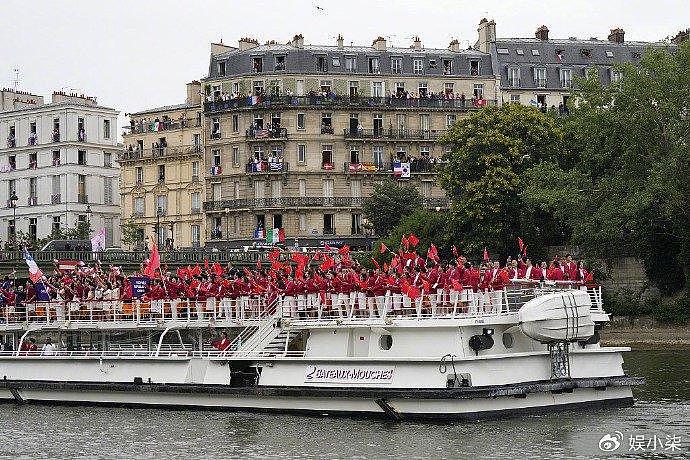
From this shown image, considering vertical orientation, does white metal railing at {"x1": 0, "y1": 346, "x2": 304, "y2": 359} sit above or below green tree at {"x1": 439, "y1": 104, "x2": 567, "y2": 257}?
below

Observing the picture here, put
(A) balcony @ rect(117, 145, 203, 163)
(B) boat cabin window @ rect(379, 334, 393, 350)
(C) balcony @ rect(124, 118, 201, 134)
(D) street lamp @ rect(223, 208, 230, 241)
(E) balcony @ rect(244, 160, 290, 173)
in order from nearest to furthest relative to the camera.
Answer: (B) boat cabin window @ rect(379, 334, 393, 350), (E) balcony @ rect(244, 160, 290, 173), (D) street lamp @ rect(223, 208, 230, 241), (A) balcony @ rect(117, 145, 203, 163), (C) balcony @ rect(124, 118, 201, 134)

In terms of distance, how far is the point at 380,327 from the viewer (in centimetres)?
3906

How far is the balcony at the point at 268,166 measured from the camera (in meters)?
100

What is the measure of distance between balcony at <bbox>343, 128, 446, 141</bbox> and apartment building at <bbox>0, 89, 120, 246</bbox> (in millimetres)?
22464

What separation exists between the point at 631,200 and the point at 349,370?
34.1 m

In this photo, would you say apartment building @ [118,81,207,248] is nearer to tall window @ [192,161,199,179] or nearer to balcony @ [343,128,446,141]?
tall window @ [192,161,199,179]

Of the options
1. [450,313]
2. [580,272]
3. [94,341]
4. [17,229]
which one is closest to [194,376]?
[94,341]

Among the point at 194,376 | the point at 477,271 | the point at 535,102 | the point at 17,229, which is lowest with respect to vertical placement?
the point at 194,376

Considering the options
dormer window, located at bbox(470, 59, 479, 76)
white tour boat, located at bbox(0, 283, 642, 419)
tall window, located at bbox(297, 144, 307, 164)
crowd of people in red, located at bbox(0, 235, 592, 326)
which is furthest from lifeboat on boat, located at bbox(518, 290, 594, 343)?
dormer window, located at bbox(470, 59, 479, 76)

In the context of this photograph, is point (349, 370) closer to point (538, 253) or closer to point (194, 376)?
point (194, 376)

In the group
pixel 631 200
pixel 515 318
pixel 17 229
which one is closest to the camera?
pixel 515 318

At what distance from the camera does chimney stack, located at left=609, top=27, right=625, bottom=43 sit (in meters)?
109

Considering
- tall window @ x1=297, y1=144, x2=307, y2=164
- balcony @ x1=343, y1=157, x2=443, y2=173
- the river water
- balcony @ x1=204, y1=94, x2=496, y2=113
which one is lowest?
the river water

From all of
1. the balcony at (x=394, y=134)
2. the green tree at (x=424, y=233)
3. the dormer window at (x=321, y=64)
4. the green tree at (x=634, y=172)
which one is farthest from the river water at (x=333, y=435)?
the dormer window at (x=321, y=64)
